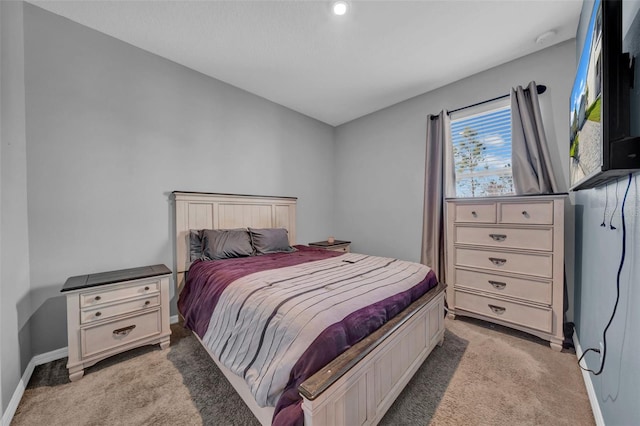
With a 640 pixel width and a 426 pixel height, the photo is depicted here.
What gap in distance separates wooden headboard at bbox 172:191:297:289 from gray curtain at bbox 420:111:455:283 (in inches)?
71.7

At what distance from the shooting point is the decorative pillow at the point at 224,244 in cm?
239

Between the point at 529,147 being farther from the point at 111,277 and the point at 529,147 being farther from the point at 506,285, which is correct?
the point at 111,277

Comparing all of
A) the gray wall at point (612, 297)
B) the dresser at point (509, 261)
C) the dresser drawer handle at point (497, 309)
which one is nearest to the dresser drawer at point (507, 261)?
the dresser at point (509, 261)

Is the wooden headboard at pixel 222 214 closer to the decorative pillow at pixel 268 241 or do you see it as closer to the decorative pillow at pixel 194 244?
the decorative pillow at pixel 194 244

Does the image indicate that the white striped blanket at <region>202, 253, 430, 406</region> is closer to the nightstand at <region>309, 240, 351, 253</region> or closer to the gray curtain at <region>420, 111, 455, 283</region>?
the gray curtain at <region>420, 111, 455, 283</region>

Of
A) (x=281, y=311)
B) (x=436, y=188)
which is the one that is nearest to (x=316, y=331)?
(x=281, y=311)

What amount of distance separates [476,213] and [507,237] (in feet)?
1.08

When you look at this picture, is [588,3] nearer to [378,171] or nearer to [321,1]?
[321,1]

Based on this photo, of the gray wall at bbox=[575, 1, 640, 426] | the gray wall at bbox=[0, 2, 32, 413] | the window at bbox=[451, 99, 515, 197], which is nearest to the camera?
the gray wall at bbox=[575, 1, 640, 426]

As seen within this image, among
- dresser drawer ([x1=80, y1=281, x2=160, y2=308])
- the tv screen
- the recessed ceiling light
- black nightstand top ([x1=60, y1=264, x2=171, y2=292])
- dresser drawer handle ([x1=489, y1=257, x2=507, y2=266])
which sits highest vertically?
the recessed ceiling light

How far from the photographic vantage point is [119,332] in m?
1.84

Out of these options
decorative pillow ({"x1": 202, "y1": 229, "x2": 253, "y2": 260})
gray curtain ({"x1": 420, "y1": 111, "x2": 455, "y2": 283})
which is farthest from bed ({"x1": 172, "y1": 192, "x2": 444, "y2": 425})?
gray curtain ({"x1": 420, "y1": 111, "x2": 455, "y2": 283})

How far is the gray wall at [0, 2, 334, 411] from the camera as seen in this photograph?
5.64ft

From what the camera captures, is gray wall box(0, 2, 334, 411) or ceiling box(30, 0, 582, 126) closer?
gray wall box(0, 2, 334, 411)
